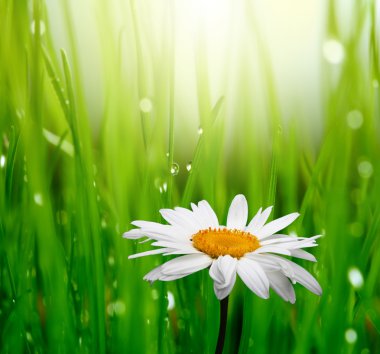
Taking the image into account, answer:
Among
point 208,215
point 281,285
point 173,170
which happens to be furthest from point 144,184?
point 281,285

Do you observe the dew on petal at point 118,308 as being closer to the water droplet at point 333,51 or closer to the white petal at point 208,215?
the white petal at point 208,215

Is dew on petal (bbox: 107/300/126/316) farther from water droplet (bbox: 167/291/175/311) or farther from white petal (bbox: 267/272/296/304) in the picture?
white petal (bbox: 267/272/296/304)

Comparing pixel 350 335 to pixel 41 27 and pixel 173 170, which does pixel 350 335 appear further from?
pixel 41 27

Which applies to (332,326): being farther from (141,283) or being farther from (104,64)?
(104,64)

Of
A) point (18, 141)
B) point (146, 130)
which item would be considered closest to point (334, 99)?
point (146, 130)

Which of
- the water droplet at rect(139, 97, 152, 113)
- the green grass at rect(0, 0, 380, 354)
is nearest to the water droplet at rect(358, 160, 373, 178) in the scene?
the green grass at rect(0, 0, 380, 354)

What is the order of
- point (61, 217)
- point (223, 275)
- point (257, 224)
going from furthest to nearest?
point (61, 217), point (257, 224), point (223, 275)

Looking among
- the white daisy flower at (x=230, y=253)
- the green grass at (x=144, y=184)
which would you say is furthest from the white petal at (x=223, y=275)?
the green grass at (x=144, y=184)
